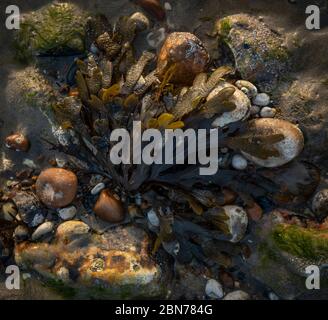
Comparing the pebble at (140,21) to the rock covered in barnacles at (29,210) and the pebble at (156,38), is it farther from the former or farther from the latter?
the rock covered in barnacles at (29,210)

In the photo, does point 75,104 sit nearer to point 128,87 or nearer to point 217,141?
point 128,87

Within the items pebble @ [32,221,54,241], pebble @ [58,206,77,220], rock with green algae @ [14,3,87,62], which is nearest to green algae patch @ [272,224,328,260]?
pebble @ [58,206,77,220]

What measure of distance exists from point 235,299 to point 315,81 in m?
1.86

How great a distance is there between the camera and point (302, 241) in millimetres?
3230

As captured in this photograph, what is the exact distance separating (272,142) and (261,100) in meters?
0.44

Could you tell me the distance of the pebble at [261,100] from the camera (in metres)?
3.46

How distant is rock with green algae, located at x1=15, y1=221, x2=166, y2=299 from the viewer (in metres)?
3.21

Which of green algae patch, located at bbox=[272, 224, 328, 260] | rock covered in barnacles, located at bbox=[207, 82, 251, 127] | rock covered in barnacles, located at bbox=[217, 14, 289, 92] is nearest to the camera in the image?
green algae patch, located at bbox=[272, 224, 328, 260]

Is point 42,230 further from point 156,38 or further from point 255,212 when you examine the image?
point 156,38

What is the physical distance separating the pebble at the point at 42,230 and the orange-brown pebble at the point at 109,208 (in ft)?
1.28

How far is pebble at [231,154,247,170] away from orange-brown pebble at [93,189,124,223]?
96cm

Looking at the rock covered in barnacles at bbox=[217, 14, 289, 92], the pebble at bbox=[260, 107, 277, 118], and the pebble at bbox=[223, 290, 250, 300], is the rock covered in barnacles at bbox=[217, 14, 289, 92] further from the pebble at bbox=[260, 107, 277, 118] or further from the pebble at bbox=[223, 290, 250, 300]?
the pebble at bbox=[223, 290, 250, 300]

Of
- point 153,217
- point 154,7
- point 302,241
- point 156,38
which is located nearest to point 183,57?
point 156,38

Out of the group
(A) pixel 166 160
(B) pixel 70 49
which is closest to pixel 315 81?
(A) pixel 166 160
